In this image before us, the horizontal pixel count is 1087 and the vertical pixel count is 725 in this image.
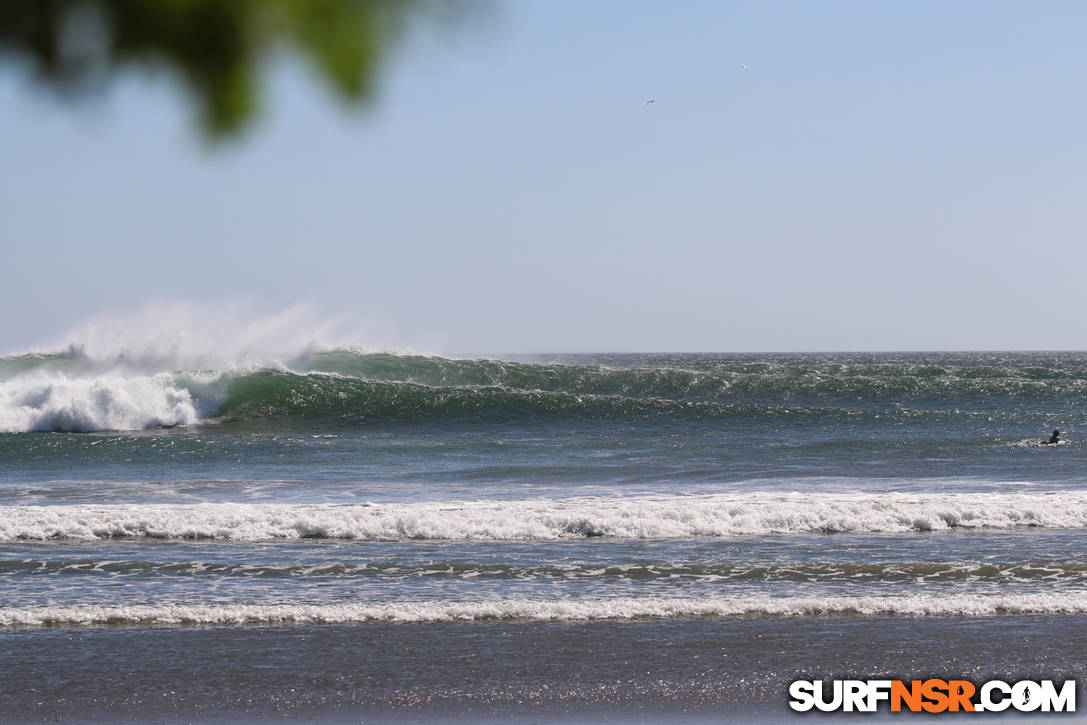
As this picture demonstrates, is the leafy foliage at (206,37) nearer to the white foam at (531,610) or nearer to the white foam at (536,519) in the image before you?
the white foam at (531,610)

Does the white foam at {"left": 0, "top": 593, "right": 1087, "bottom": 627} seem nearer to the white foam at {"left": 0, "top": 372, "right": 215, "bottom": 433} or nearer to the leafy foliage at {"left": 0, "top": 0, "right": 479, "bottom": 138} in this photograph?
the leafy foliage at {"left": 0, "top": 0, "right": 479, "bottom": 138}

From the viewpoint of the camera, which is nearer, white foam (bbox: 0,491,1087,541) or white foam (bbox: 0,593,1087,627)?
white foam (bbox: 0,593,1087,627)

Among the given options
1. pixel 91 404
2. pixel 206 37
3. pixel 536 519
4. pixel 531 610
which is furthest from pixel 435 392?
pixel 206 37

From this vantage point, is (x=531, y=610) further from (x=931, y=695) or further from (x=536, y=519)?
(x=536, y=519)

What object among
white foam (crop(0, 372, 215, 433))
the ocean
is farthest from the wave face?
the ocean

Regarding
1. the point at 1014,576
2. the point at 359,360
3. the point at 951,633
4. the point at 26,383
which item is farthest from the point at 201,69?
the point at 359,360

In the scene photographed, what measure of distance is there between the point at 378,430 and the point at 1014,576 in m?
20.3

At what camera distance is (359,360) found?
37875 mm

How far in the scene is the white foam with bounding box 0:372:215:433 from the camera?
89.2ft

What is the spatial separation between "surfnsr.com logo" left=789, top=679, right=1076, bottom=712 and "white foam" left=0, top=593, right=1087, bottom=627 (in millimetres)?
1620

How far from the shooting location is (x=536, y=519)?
41.5 feet

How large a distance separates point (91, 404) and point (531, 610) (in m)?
22.8

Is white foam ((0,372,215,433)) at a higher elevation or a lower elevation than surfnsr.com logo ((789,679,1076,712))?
higher

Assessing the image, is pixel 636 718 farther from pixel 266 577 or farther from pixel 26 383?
pixel 26 383
